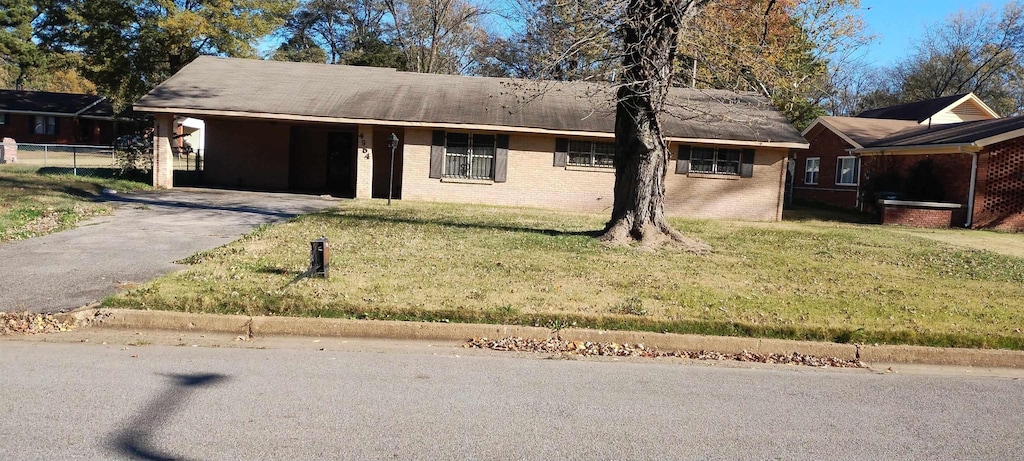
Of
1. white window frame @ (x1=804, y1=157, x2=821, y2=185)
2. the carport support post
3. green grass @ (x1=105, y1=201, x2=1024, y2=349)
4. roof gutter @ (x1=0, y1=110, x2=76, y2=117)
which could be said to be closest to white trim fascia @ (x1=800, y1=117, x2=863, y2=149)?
white window frame @ (x1=804, y1=157, x2=821, y2=185)

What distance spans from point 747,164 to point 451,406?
19089mm

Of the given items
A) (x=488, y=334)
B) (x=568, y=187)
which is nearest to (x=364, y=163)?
(x=568, y=187)

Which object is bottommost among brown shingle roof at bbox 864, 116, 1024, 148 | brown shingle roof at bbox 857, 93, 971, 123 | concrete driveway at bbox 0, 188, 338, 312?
concrete driveway at bbox 0, 188, 338, 312

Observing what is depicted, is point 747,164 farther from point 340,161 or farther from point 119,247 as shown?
point 119,247

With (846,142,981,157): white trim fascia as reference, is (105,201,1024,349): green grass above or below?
below

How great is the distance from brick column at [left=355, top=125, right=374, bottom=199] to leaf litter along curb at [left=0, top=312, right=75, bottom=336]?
48.0 feet

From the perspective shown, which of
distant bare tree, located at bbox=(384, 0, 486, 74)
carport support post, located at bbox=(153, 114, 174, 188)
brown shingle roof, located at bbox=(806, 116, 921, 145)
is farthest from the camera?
distant bare tree, located at bbox=(384, 0, 486, 74)

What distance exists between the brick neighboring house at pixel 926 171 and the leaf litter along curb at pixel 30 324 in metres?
21.7

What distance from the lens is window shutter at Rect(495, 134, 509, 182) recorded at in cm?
2172

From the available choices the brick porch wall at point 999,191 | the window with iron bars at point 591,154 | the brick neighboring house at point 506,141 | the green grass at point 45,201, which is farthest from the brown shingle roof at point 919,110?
the green grass at point 45,201

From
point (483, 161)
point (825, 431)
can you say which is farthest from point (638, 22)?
point (483, 161)

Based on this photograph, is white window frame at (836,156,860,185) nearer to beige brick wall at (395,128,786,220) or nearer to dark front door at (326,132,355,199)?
beige brick wall at (395,128,786,220)

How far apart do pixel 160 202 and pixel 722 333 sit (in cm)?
1496

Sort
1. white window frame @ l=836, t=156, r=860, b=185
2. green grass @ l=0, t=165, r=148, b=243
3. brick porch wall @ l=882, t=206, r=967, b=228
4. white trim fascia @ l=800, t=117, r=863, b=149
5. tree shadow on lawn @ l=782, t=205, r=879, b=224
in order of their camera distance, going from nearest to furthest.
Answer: green grass @ l=0, t=165, r=148, b=243 → brick porch wall @ l=882, t=206, r=967, b=228 → tree shadow on lawn @ l=782, t=205, r=879, b=224 → white trim fascia @ l=800, t=117, r=863, b=149 → white window frame @ l=836, t=156, r=860, b=185
